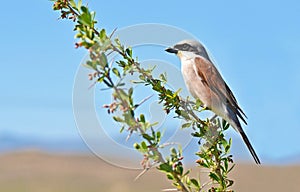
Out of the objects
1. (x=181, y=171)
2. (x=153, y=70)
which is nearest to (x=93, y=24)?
(x=153, y=70)

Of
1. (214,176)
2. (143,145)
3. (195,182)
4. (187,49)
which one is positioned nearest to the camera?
(143,145)

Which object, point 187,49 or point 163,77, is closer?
point 163,77

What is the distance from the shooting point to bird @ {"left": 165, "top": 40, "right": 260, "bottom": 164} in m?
2.42

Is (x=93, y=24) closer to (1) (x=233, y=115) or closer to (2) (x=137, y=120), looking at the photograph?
(2) (x=137, y=120)

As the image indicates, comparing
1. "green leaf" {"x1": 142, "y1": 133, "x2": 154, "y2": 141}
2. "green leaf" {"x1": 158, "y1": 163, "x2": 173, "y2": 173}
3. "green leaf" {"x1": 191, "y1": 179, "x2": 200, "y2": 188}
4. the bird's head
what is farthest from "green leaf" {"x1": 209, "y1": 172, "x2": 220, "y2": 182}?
the bird's head

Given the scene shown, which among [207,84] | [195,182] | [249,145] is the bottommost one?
[195,182]

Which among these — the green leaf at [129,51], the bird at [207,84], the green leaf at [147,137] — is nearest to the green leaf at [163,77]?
the green leaf at [129,51]

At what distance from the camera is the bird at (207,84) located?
2.42 meters

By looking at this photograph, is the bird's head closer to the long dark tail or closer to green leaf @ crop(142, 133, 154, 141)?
the long dark tail

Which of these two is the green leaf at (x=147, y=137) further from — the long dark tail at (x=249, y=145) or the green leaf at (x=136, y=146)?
the long dark tail at (x=249, y=145)

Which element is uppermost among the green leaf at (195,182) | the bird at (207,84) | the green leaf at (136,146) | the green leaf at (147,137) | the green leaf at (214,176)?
the bird at (207,84)

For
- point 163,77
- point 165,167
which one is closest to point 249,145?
point 163,77

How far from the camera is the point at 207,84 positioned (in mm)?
2883

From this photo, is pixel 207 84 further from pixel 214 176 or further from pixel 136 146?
pixel 136 146
